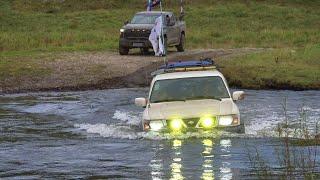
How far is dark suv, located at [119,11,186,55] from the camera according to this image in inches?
1261

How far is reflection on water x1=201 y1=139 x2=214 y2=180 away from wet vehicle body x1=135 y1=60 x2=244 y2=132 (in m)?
0.49

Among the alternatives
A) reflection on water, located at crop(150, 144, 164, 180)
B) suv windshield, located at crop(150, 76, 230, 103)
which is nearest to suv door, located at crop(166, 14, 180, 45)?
suv windshield, located at crop(150, 76, 230, 103)

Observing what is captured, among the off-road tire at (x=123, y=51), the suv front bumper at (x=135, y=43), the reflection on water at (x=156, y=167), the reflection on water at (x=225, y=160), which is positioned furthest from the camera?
the off-road tire at (x=123, y=51)

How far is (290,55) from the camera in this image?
2953cm

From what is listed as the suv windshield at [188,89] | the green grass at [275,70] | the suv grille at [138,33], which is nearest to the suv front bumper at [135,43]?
the suv grille at [138,33]

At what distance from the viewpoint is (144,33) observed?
3200 centimetres

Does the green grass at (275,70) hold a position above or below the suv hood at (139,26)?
below

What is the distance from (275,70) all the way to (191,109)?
11878mm

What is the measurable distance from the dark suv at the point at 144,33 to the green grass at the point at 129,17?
2.90m

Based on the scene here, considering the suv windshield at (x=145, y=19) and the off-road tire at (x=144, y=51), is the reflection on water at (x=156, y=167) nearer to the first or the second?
the suv windshield at (x=145, y=19)

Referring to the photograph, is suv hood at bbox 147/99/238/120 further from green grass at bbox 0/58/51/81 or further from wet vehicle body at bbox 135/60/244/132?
green grass at bbox 0/58/51/81

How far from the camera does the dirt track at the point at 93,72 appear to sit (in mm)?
26141

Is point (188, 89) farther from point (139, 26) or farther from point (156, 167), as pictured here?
point (139, 26)

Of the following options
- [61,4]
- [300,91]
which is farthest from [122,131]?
[61,4]
